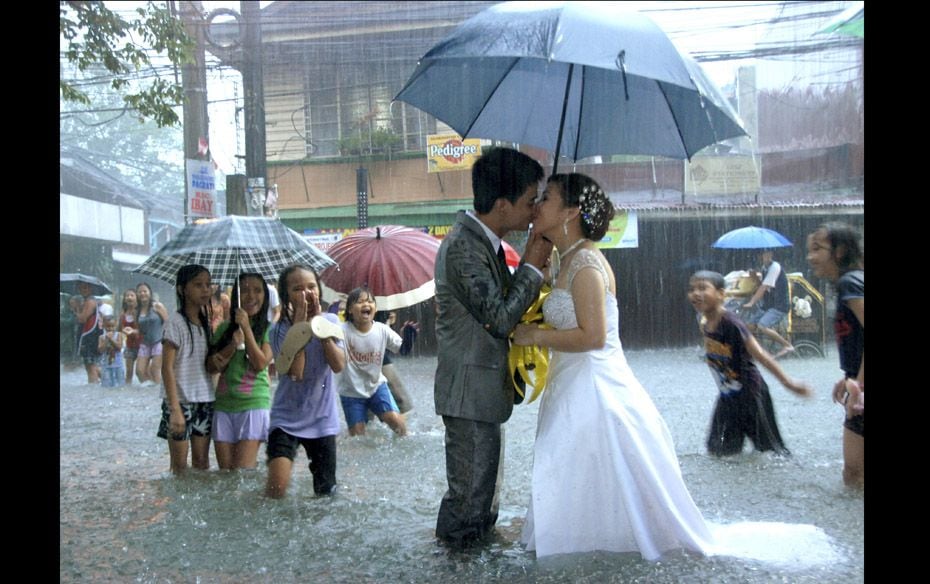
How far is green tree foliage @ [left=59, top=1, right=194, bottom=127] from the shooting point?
314 inches

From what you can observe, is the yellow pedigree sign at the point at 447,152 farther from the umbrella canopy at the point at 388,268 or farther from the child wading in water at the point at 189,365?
the child wading in water at the point at 189,365

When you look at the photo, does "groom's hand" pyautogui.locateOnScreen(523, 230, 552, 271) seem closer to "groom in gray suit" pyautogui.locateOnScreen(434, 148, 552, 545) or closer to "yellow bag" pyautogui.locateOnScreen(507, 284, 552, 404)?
"groom in gray suit" pyautogui.locateOnScreen(434, 148, 552, 545)

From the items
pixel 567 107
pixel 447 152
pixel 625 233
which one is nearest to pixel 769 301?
pixel 625 233

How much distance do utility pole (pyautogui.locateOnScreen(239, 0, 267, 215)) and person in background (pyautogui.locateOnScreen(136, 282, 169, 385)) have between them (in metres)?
3.52

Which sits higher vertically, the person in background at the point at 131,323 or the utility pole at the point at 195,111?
the utility pole at the point at 195,111

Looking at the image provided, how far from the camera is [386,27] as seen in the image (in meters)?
17.4

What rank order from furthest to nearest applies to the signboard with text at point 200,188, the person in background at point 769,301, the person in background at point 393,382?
the person in background at point 769,301 < the signboard with text at point 200,188 < the person in background at point 393,382

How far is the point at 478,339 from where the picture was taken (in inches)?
162

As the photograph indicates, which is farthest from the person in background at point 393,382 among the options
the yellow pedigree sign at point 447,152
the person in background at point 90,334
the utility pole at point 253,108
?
the yellow pedigree sign at point 447,152

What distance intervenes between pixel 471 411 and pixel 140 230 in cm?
2334

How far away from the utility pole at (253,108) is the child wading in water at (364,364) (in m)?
3.90

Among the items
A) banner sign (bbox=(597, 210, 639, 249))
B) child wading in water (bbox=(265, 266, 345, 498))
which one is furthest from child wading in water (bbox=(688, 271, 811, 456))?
banner sign (bbox=(597, 210, 639, 249))

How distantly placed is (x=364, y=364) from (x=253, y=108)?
18.3ft

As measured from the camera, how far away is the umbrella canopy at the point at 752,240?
1516 centimetres
